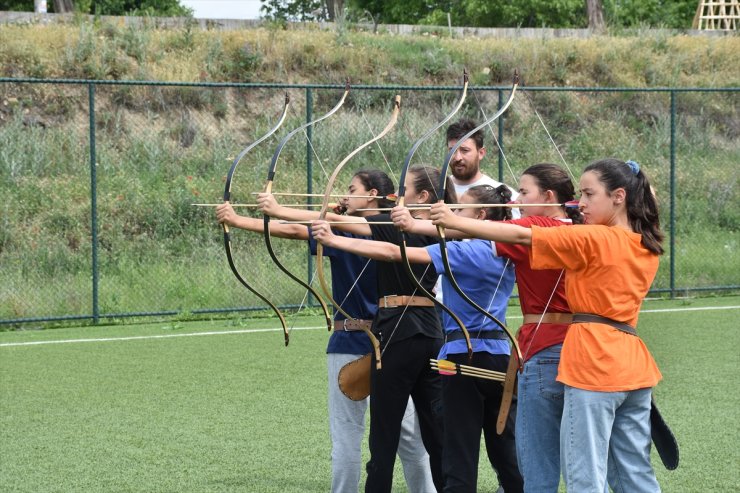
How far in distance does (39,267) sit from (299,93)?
6.93m

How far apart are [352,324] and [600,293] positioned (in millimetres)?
1444

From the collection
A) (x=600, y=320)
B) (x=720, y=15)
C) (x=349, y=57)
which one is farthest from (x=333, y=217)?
(x=720, y=15)

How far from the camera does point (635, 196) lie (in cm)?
378

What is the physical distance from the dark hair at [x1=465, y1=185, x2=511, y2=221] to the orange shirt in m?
0.73

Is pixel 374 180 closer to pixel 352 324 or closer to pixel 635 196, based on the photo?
pixel 352 324

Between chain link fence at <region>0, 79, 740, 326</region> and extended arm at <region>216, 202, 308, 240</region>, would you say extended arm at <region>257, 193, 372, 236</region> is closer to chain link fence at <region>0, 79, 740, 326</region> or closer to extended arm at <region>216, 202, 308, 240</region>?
extended arm at <region>216, 202, 308, 240</region>

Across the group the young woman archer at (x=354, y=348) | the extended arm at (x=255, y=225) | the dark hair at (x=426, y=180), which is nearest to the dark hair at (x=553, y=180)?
the dark hair at (x=426, y=180)

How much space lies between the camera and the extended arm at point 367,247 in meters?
4.26

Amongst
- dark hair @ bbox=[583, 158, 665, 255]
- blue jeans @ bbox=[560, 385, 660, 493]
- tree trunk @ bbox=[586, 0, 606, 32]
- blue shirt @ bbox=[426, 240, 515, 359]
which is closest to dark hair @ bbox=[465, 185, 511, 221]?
blue shirt @ bbox=[426, 240, 515, 359]

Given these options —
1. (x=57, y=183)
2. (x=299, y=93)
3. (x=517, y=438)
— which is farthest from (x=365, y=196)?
(x=299, y=93)

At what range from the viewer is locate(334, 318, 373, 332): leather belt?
4832mm

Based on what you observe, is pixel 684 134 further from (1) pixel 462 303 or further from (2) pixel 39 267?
(1) pixel 462 303

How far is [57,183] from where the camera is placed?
47.5 feet

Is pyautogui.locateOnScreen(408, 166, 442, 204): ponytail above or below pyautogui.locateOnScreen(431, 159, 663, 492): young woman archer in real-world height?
above
